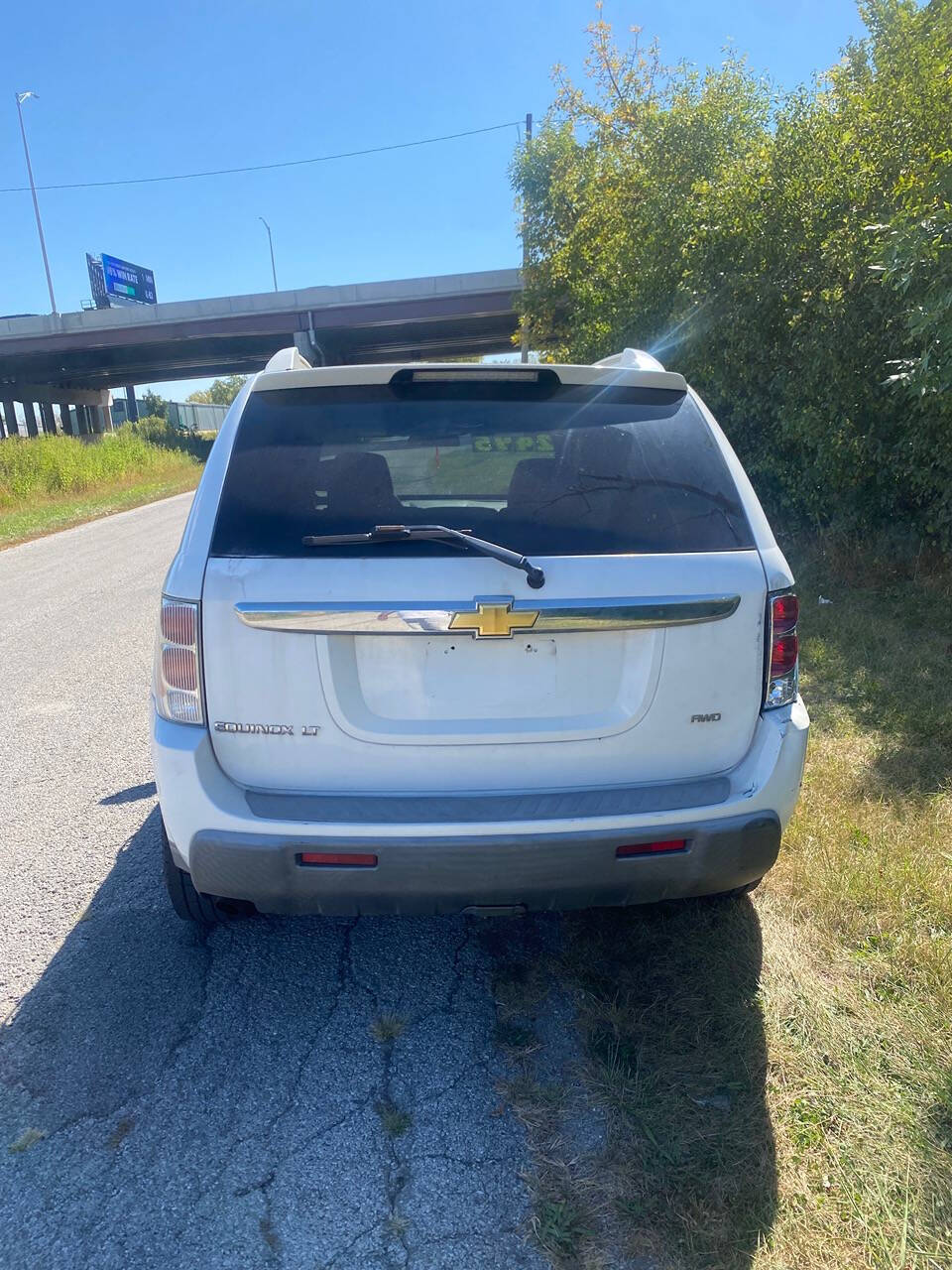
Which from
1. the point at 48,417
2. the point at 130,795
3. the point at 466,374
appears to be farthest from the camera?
the point at 48,417

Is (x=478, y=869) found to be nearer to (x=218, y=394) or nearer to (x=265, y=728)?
(x=265, y=728)

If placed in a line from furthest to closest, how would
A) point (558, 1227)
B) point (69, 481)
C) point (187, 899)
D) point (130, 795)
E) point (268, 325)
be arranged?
point (268, 325) → point (69, 481) → point (130, 795) → point (187, 899) → point (558, 1227)

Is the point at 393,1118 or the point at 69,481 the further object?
the point at 69,481

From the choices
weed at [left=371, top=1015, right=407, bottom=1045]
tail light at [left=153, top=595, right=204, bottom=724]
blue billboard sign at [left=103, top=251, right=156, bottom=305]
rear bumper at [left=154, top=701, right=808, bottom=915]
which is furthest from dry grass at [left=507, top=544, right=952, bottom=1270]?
blue billboard sign at [left=103, top=251, right=156, bottom=305]

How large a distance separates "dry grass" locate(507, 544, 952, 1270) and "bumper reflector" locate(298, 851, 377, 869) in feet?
2.50

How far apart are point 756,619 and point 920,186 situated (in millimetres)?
4839

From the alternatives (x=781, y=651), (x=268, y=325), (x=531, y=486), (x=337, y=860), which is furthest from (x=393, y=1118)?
(x=268, y=325)

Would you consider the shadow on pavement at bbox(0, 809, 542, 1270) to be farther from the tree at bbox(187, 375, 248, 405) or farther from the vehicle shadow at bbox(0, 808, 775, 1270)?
the tree at bbox(187, 375, 248, 405)

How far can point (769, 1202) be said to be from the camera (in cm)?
189

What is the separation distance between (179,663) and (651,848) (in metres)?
1.33

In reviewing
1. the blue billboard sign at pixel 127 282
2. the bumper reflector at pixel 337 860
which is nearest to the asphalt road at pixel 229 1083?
the bumper reflector at pixel 337 860

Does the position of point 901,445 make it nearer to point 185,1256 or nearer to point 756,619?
point 756,619

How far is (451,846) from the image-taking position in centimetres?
209

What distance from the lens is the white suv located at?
2.10m
